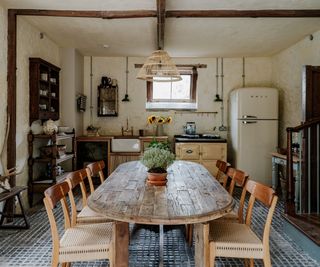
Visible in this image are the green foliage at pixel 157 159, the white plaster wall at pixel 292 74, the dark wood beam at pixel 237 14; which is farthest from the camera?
the white plaster wall at pixel 292 74

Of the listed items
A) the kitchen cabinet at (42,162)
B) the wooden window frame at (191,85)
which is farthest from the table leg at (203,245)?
the wooden window frame at (191,85)

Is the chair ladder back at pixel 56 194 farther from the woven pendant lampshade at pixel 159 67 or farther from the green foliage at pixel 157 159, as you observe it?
the woven pendant lampshade at pixel 159 67

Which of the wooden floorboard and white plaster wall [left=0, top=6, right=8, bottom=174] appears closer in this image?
the wooden floorboard

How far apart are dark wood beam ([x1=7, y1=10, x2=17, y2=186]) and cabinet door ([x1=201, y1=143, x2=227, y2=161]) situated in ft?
11.6

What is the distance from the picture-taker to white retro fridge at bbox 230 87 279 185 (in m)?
6.00

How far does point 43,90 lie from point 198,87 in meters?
3.30

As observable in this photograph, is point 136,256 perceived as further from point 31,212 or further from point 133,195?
point 31,212

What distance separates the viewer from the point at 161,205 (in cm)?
208

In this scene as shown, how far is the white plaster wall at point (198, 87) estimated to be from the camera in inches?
268

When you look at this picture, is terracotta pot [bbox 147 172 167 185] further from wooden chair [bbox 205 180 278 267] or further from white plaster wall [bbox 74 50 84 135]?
white plaster wall [bbox 74 50 84 135]

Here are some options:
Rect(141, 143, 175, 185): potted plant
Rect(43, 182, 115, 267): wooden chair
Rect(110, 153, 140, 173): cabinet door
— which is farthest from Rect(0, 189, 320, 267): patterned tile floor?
Rect(110, 153, 140, 173): cabinet door

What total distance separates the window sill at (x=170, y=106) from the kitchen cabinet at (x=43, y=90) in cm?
209

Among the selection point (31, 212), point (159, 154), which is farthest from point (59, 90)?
point (159, 154)

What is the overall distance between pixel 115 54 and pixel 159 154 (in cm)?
437
